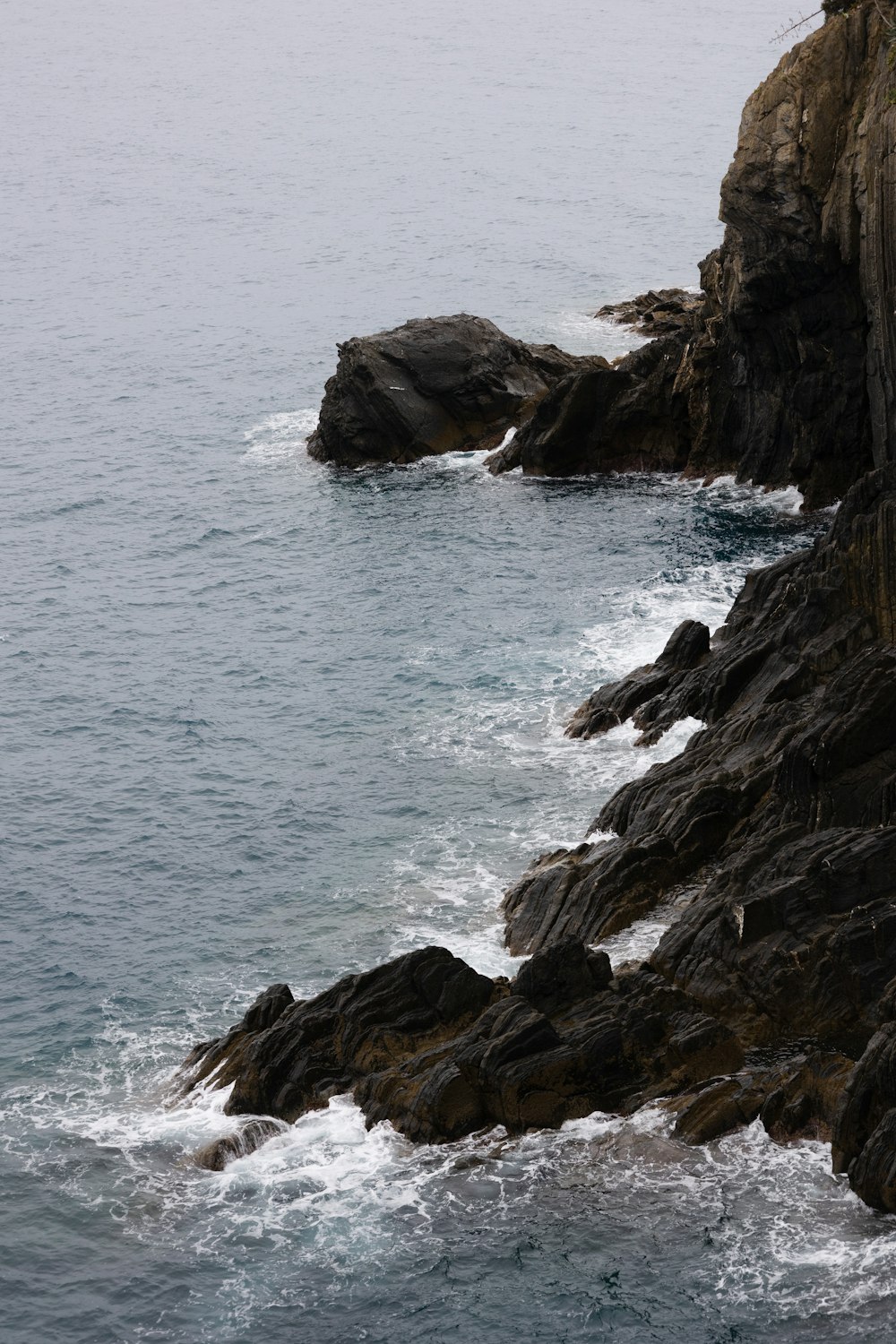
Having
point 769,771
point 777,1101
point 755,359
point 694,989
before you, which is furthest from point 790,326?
point 777,1101

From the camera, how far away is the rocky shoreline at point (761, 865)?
41281 mm

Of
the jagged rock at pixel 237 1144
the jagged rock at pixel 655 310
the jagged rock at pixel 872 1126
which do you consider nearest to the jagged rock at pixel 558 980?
the jagged rock at pixel 237 1144

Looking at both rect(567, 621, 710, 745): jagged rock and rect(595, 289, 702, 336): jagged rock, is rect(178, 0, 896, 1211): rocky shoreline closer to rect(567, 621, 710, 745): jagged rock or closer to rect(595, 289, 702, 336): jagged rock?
rect(567, 621, 710, 745): jagged rock

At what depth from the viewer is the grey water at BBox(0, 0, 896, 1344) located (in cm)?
3728

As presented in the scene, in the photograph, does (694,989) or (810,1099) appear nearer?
(810,1099)

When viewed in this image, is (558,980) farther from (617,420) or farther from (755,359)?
(617,420)

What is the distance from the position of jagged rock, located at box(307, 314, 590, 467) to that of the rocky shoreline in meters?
18.8

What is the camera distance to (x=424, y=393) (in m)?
95.4

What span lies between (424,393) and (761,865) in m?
54.4

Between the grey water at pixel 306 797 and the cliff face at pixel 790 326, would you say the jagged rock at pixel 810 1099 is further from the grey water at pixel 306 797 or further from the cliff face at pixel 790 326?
the cliff face at pixel 790 326

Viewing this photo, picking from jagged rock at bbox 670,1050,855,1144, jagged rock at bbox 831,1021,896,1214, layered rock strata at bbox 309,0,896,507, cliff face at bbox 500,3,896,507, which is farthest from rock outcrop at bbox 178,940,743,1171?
cliff face at bbox 500,3,896,507

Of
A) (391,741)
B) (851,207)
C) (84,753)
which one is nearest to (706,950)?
(391,741)

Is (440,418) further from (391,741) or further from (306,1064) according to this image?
(306,1064)

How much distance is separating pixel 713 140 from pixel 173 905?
492ft
